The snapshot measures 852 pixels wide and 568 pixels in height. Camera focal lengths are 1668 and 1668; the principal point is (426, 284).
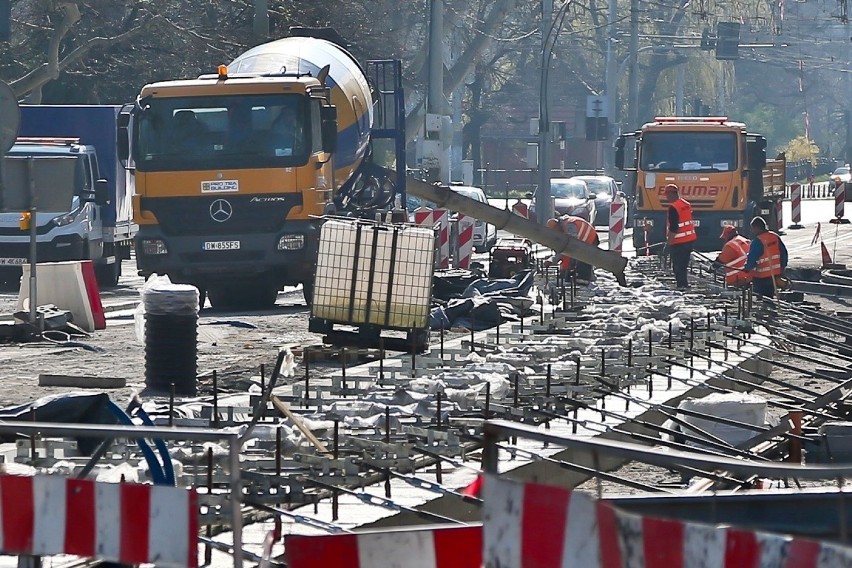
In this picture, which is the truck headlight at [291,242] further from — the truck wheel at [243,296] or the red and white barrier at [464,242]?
the red and white barrier at [464,242]

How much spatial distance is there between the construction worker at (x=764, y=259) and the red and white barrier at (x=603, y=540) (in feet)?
54.0

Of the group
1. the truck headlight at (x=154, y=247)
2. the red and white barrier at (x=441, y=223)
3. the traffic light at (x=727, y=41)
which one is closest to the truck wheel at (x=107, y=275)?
the red and white barrier at (x=441, y=223)

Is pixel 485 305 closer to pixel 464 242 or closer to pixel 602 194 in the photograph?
pixel 464 242

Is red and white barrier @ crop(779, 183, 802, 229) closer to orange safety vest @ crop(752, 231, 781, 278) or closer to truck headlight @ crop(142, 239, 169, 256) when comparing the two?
orange safety vest @ crop(752, 231, 781, 278)

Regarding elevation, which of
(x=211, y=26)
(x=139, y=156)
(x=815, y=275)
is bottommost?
(x=815, y=275)

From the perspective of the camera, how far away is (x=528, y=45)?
71.8 meters

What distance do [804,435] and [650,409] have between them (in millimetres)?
1433

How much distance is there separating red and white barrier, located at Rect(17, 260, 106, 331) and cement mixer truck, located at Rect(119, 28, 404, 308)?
2.70m

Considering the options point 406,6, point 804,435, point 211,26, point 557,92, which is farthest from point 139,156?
point 557,92

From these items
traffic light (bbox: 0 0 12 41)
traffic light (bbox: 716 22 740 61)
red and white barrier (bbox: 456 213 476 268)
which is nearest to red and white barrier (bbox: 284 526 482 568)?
traffic light (bbox: 0 0 12 41)

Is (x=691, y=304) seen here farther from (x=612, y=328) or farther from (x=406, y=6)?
(x=406, y=6)

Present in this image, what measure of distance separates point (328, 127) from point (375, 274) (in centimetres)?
647

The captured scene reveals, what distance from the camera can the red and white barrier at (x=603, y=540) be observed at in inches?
163

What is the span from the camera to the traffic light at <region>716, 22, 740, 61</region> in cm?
5525
